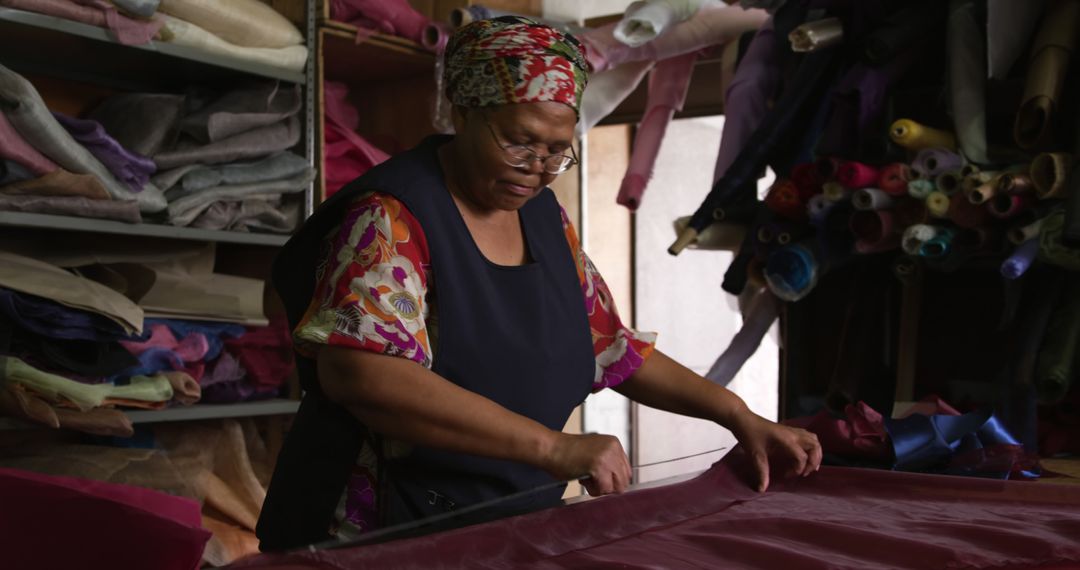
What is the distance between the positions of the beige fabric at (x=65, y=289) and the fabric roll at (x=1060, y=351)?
1.65 m

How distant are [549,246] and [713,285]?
3629 millimetres

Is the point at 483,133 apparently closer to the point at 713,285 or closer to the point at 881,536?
the point at 881,536

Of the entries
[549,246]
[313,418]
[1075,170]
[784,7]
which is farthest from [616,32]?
[313,418]

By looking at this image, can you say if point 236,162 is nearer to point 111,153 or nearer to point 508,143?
point 111,153

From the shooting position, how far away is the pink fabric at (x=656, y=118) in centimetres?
269

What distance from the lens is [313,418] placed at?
4.16 ft

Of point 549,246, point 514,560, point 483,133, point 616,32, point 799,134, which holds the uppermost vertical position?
point 616,32

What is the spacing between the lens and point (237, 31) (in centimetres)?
230

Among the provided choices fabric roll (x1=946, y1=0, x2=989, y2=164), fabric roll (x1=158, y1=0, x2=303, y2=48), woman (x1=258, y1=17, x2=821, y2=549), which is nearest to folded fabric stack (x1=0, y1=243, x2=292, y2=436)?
fabric roll (x1=158, y1=0, x2=303, y2=48)

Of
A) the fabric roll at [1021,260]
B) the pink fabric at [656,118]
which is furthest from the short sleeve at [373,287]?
the pink fabric at [656,118]

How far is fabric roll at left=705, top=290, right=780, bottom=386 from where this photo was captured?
234cm

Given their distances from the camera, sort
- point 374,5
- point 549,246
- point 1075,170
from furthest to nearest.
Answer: point 374,5, point 1075,170, point 549,246

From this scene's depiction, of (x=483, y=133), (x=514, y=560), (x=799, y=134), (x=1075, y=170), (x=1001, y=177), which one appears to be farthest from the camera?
(x=799, y=134)

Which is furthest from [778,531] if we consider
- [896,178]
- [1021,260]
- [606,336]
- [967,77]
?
[967,77]
